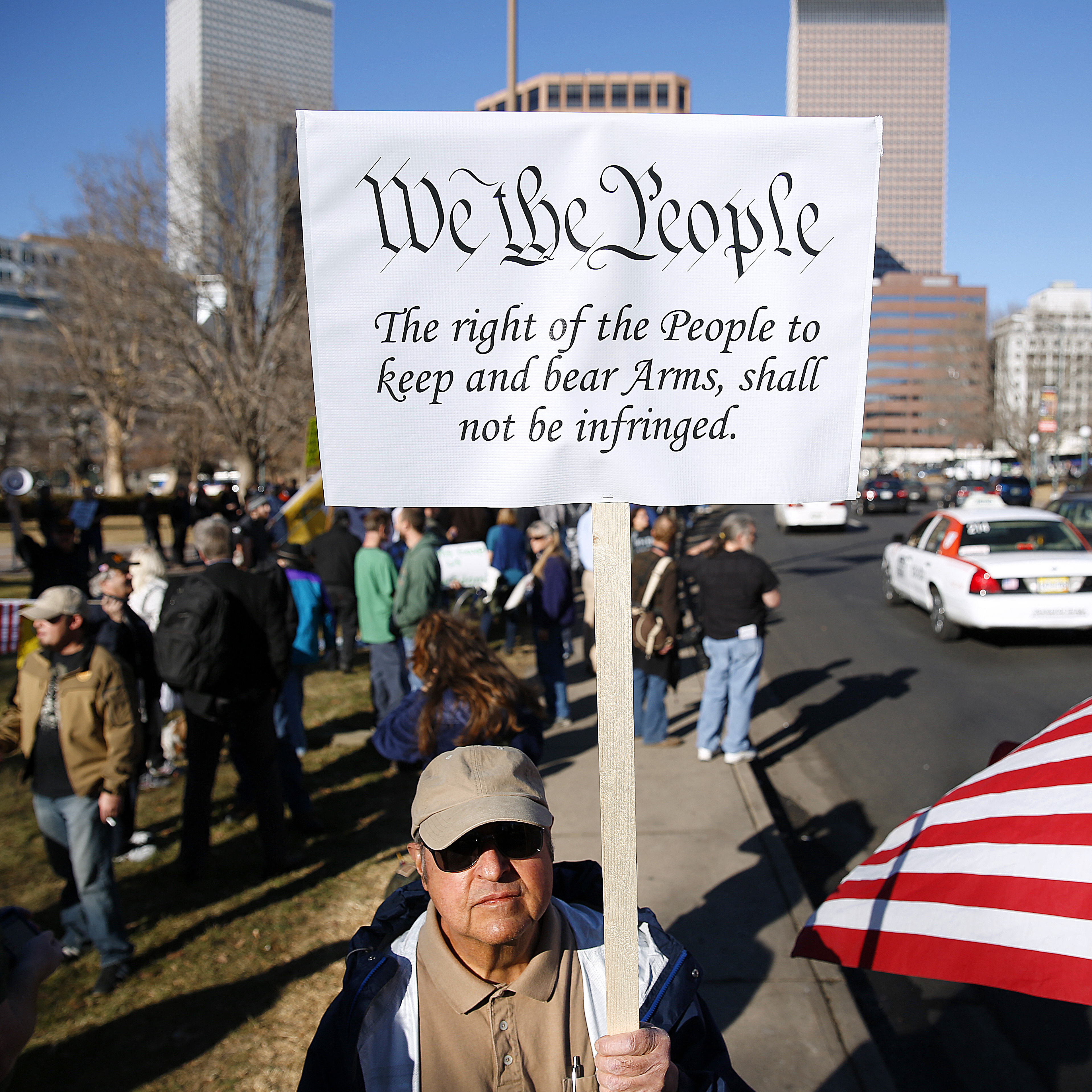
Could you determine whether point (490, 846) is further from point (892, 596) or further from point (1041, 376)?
point (1041, 376)

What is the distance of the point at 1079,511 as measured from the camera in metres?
15.8

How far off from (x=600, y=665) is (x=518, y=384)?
0.63 meters

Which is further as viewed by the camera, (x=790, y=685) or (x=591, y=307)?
(x=790, y=685)

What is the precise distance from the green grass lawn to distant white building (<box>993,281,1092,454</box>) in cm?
5997

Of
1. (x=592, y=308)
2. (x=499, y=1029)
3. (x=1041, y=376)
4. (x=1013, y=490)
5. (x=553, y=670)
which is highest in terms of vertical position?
(x=1041, y=376)

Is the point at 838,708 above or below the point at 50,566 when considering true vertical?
below

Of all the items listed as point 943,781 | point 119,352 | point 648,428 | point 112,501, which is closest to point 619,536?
point 648,428

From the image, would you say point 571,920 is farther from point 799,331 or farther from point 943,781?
point 943,781

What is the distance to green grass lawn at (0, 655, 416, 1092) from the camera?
3.70m

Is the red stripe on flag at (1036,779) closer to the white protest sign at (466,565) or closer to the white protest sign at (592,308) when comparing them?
the white protest sign at (592,308)

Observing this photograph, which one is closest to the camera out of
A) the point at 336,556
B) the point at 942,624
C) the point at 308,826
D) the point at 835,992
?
the point at 835,992

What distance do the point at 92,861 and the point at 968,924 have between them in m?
3.71

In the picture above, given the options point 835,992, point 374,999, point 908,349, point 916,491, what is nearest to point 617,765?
point 374,999

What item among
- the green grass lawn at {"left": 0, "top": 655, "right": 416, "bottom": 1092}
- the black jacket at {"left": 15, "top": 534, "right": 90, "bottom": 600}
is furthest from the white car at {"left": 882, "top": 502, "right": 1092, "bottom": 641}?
the black jacket at {"left": 15, "top": 534, "right": 90, "bottom": 600}
